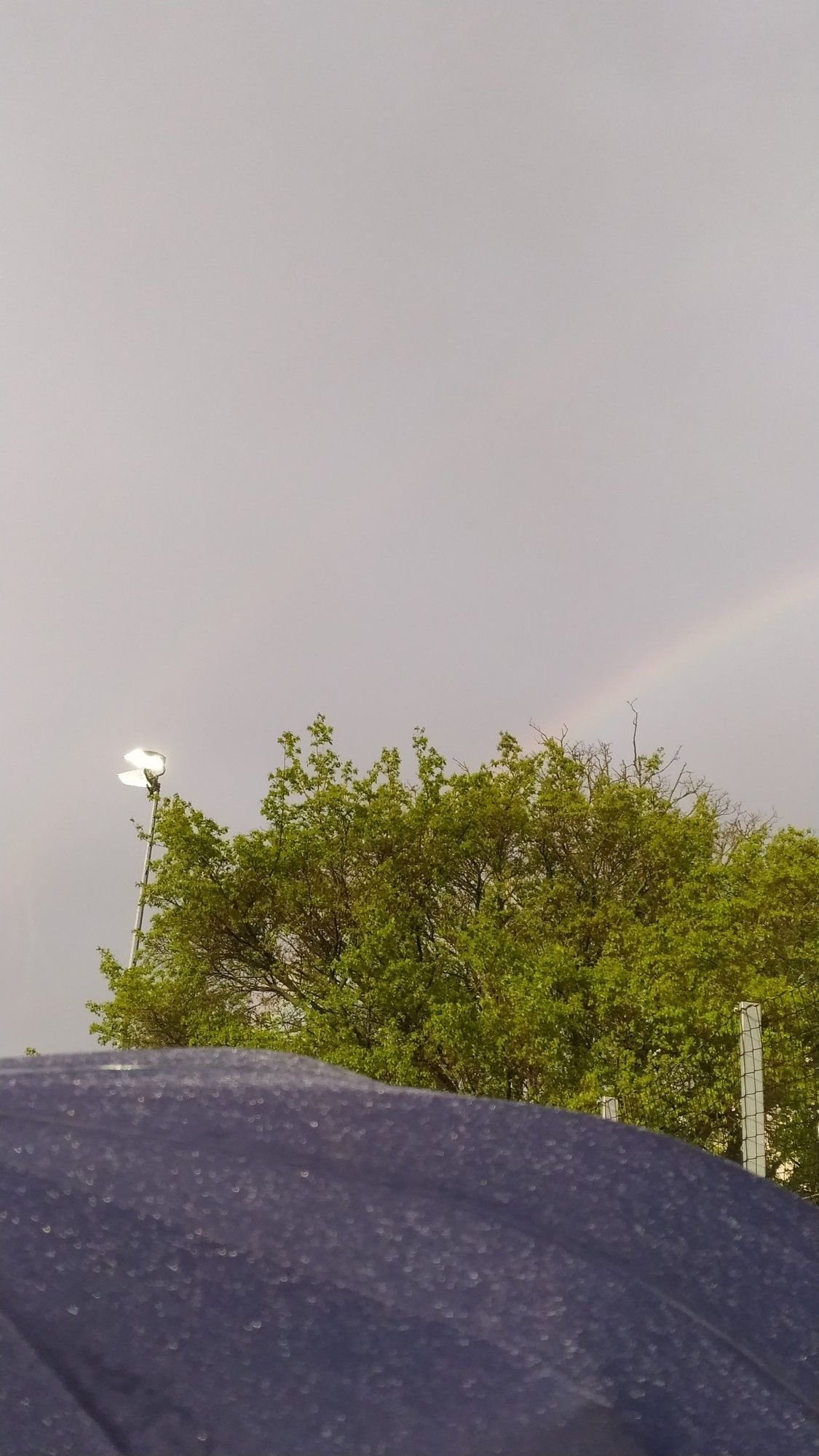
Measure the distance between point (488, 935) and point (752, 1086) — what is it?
6.86 m

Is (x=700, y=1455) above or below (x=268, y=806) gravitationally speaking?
below

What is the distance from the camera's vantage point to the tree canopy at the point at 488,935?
14977mm

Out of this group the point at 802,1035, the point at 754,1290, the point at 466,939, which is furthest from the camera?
the point at 466,939

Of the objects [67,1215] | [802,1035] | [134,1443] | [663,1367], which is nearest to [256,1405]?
[134,1443]

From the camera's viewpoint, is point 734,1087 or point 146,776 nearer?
point 734,1087

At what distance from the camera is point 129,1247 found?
811mm

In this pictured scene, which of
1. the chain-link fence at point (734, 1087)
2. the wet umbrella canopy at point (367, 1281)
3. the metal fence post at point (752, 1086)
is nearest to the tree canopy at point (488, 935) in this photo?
the chain-link fence at point (734, 1087)

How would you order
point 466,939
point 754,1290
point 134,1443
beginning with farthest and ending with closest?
point 466,939 < point 754,1290 < point 134,1443

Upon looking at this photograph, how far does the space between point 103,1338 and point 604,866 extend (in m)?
18.8

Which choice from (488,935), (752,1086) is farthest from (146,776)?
(752,1086)

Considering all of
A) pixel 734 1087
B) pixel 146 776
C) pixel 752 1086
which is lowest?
pixel 752 1086

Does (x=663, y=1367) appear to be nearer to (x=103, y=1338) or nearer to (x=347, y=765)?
(x=103, y=1338)

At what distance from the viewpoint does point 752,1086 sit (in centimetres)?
1016

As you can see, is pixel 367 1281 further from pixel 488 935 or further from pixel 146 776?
pixel 146 776
